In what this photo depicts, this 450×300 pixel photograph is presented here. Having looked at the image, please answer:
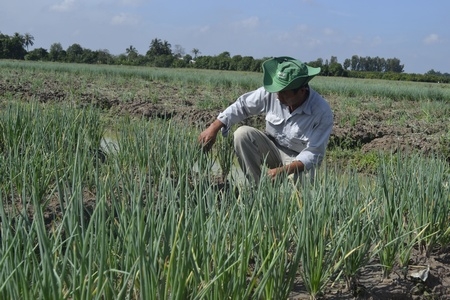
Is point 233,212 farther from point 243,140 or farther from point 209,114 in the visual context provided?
point 209,114

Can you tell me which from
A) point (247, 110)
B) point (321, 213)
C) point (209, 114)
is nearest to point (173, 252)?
point (321, 213)

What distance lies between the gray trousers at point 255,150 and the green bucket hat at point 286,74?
53 cm

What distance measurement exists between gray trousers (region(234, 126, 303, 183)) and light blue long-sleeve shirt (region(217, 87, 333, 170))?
0.20ft

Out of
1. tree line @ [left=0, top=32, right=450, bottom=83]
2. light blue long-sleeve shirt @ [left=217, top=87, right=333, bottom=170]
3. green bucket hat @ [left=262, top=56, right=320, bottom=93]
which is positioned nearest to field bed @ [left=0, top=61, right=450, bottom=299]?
light blue long-sleeve shirt @ [left=217, top=87, right=333, bottom=170]

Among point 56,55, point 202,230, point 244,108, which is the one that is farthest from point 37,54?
point 202,230

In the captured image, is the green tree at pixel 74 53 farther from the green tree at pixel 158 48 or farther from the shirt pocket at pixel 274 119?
the shirt pocket at pixel 274 119

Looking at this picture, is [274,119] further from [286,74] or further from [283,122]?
[286,74]

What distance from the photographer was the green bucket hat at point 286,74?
331cm

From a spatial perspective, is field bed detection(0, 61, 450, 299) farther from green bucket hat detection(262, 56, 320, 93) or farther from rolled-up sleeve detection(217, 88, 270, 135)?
green bucket hat detection(262, 56, 320, 93)

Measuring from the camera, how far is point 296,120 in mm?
3721

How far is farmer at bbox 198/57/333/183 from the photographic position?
11.1 ft

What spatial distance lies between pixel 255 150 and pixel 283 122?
0.29 m

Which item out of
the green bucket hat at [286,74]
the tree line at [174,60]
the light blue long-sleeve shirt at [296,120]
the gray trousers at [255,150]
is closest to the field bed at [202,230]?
the gray trousers at [255,150]

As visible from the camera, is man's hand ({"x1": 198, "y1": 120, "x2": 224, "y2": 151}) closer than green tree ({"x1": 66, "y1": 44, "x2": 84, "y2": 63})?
Yes
